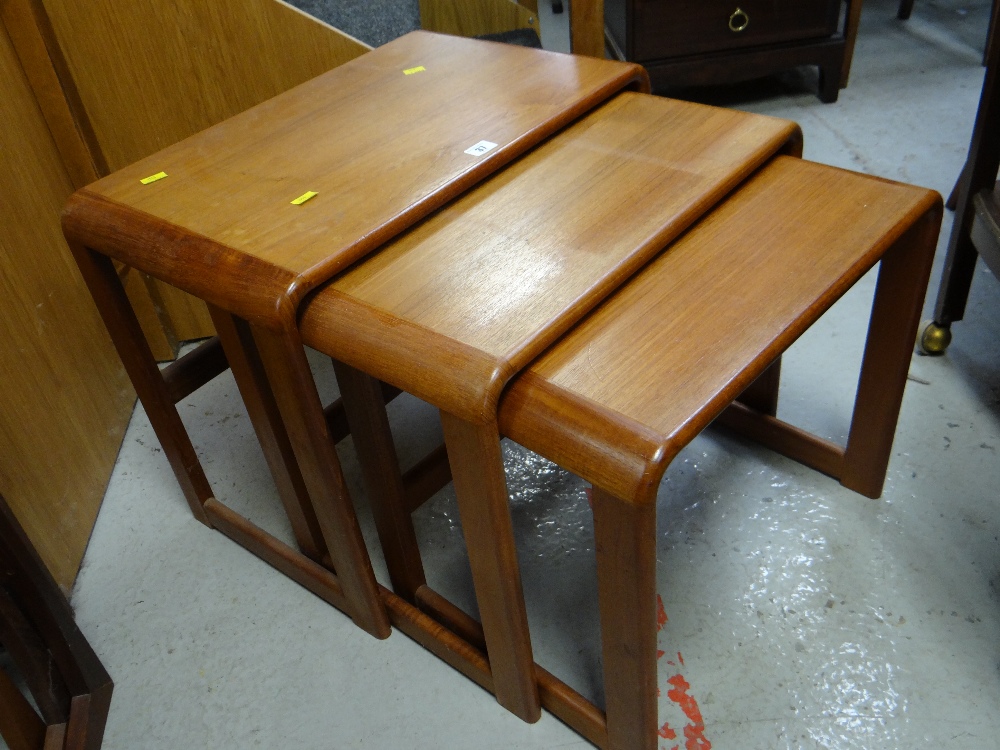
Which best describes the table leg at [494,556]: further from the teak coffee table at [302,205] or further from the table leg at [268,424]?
the table leg at [268,424]

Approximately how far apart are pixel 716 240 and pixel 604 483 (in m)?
0.38

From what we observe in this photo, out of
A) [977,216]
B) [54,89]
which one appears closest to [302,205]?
[54,89]

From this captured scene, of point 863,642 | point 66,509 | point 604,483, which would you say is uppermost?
point 604,483

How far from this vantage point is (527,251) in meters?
1.01

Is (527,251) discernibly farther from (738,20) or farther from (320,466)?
(738,20)

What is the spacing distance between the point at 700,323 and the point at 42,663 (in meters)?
0.92

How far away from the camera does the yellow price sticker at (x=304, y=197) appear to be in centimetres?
111

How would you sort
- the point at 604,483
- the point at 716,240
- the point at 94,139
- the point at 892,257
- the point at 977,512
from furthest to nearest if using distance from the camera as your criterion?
1. the point at 94,139
2. the point at 977,512
3. the point at 892,257
4. the point at 716,240
5. the point at 604,483

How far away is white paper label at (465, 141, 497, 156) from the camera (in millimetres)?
1167

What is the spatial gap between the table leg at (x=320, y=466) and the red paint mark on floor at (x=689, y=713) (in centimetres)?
Answer: 41

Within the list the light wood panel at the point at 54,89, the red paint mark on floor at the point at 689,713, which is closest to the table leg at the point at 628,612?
the red paint mark on floor at the point at 689,713

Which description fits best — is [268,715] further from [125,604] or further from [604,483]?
[604,483]

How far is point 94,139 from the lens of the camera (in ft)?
5.35

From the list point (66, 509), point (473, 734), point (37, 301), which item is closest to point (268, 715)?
point (473, 734)
